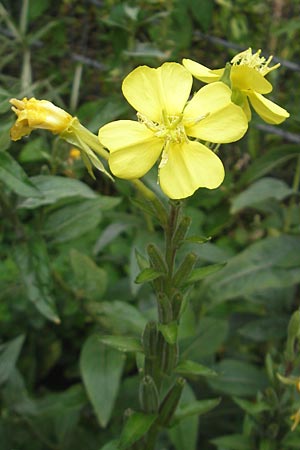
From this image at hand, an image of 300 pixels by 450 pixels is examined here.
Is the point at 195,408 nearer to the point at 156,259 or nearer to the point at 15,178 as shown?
the point at 156,259

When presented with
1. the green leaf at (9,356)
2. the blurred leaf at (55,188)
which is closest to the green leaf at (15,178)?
the blurred leaf at (55,188)

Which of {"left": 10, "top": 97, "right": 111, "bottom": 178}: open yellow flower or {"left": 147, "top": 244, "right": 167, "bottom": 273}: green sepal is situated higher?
{"left": 10, "top": 97, "right": 111, "bottom": 178}: open yellow flower

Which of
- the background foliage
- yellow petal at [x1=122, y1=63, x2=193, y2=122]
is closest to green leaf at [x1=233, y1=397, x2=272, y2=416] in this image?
the background foliage

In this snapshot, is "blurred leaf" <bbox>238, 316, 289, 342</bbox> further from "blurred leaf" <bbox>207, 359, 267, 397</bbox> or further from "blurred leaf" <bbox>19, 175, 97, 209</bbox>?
"blurred leaf" <bbox>19, 175, 97, 209</bbox>

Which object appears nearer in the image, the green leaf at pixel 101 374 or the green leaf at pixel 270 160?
the green leaf at pixel 101 374

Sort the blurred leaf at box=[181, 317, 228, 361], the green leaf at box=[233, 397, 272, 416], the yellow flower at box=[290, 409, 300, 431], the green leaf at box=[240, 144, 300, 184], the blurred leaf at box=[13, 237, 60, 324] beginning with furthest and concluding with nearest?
the green leaf at box=[240, 144, 300, 184]
the blurred leaf at box=[181, 317, 228, 361]
the blurred leaf at box=[13, 237, 60, 324]
the green leaf at box=[233, 397, 272, 416]
the yellow flower at box=[290, 409, 300, 431]

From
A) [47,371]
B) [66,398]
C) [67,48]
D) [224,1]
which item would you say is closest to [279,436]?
[66,398]

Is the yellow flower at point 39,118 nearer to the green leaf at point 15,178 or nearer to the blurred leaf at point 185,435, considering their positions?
the green leaf at point 15,178
